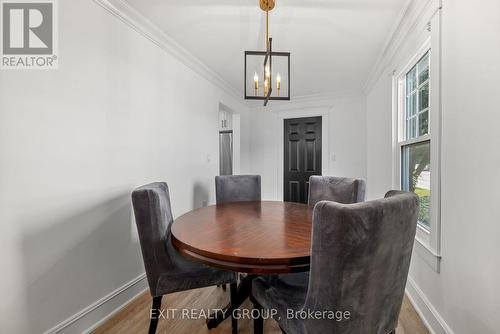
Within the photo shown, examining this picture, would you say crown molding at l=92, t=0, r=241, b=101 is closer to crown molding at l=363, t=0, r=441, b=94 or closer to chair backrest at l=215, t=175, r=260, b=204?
chair backrest at l=215, t=175, r=260, b=204

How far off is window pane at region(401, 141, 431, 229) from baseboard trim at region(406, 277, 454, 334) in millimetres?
506

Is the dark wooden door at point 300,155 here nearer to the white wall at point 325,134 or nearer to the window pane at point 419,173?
the white wall at point 325,134

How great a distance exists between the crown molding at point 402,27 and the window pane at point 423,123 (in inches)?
26.8

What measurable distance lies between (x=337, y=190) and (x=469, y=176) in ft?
3.17

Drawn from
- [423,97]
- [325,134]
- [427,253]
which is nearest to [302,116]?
[325,134]

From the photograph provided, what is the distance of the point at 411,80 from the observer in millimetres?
2117

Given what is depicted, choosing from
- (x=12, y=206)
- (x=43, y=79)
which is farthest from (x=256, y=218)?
(x=43, y=79)

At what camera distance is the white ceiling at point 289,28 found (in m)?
1.75

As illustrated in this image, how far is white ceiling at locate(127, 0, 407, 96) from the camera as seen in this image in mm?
1749

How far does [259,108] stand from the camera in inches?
179

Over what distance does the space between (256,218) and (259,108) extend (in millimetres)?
3329

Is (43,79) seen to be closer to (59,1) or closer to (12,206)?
A: (59,1)

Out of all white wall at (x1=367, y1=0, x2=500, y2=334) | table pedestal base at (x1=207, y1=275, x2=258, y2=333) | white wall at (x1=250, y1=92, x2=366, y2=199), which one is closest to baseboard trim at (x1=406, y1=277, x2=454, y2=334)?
white wall at (x1=367, y1=0, x2=500, y2=334)

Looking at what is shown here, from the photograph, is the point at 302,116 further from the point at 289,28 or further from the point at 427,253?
the point at 427,253
